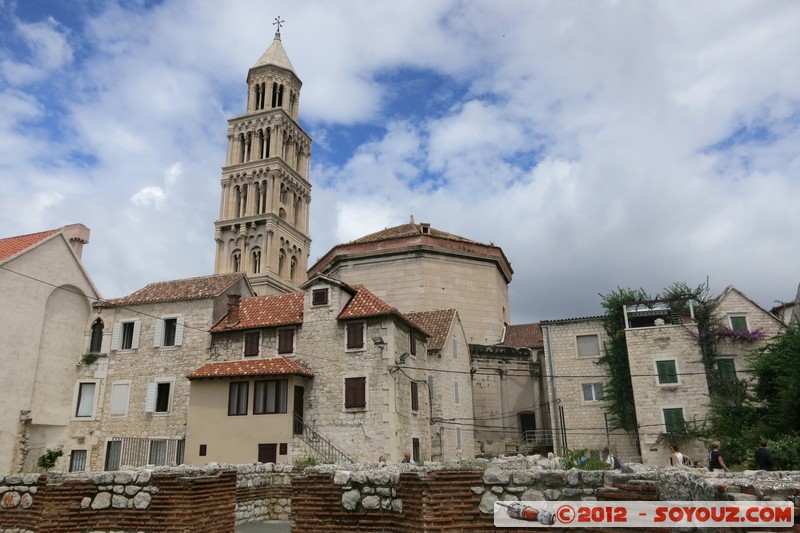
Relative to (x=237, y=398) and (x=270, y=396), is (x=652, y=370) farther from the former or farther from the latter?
(x=237, y=398)

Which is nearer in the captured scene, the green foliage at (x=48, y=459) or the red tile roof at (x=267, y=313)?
the green foliage at (x=48, y=459)

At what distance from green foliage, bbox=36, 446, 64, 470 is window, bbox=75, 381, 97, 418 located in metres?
2.13

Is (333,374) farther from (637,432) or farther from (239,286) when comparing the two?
(637,432)

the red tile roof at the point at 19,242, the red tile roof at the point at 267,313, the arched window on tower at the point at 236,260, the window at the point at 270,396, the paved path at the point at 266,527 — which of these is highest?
the arched window on tower at the point at 236,260

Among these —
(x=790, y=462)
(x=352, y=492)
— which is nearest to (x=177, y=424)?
(x=352, y=492)

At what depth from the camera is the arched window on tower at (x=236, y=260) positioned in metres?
63.5

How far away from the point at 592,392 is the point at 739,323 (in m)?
8.12

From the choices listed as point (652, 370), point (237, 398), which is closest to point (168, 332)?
point (237, 398)

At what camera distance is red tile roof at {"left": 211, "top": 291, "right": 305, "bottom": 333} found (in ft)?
89.3

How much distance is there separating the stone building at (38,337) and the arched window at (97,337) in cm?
52

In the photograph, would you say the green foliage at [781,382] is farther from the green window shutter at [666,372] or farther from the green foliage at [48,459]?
the green foliage at [48,459]

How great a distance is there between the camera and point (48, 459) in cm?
2625

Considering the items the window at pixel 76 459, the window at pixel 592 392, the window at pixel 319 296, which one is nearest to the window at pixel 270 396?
the window at pixel 319 296

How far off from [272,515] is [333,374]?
9.82 meters
